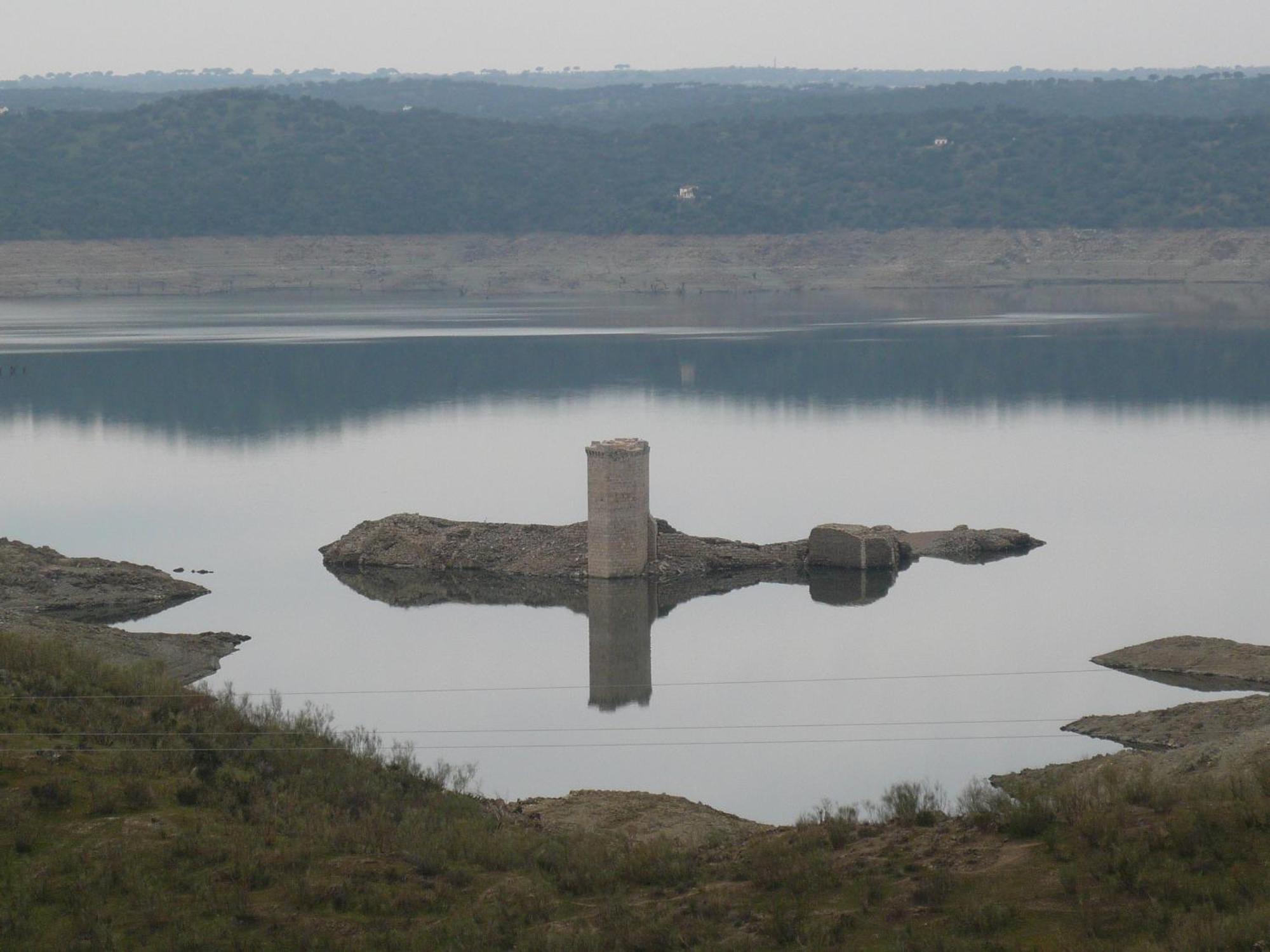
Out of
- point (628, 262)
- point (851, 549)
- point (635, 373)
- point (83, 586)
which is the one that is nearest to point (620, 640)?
point (851, 549)

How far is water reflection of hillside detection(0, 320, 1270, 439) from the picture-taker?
48.8 meters

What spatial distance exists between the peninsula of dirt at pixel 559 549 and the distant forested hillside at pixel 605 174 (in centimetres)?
7236

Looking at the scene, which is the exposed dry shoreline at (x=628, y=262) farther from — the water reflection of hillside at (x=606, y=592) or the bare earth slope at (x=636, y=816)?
the bare earth slope at (x=636, y=816)

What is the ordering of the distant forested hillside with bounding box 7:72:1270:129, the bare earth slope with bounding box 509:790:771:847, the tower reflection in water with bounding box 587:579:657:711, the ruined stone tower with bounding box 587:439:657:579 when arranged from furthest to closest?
the distant forested hillside with bounding box 7:72:1270:129 → the ruined stone tower with bounding box 587:439:657:579 → the tower reflection in water with bounding box 587:579:657:711 → the bare earth slope with bounding box 509:790:771:847

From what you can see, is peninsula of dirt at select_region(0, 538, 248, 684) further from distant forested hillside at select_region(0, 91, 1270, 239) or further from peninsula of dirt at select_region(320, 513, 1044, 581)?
distant forested hillside at select_region(0, 91, 1270, 239)

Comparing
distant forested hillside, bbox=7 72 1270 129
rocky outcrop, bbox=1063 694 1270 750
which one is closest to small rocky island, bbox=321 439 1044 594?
rocky outcrop, bbox=1063 694 1270 750

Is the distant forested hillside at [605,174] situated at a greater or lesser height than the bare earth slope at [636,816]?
greater

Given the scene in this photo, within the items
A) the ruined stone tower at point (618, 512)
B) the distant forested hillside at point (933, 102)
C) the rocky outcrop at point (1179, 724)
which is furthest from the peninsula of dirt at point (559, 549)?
the distant forested hillside at point (933, 102)

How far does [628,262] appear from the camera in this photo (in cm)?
10000

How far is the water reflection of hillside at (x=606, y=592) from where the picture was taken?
21.9 metres

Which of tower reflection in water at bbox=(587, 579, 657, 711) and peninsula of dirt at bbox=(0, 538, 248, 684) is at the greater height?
peninsula of dirt at bbox=(0, 538, 248, 684)

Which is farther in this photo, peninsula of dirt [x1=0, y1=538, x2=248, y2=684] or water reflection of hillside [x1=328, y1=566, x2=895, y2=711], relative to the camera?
water reflection of hillside [x1=328, y1=566, x2=895, y2=711]

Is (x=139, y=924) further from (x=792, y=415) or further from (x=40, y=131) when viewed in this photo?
(x=40, y=131)

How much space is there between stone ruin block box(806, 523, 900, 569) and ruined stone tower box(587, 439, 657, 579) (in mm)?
2386
